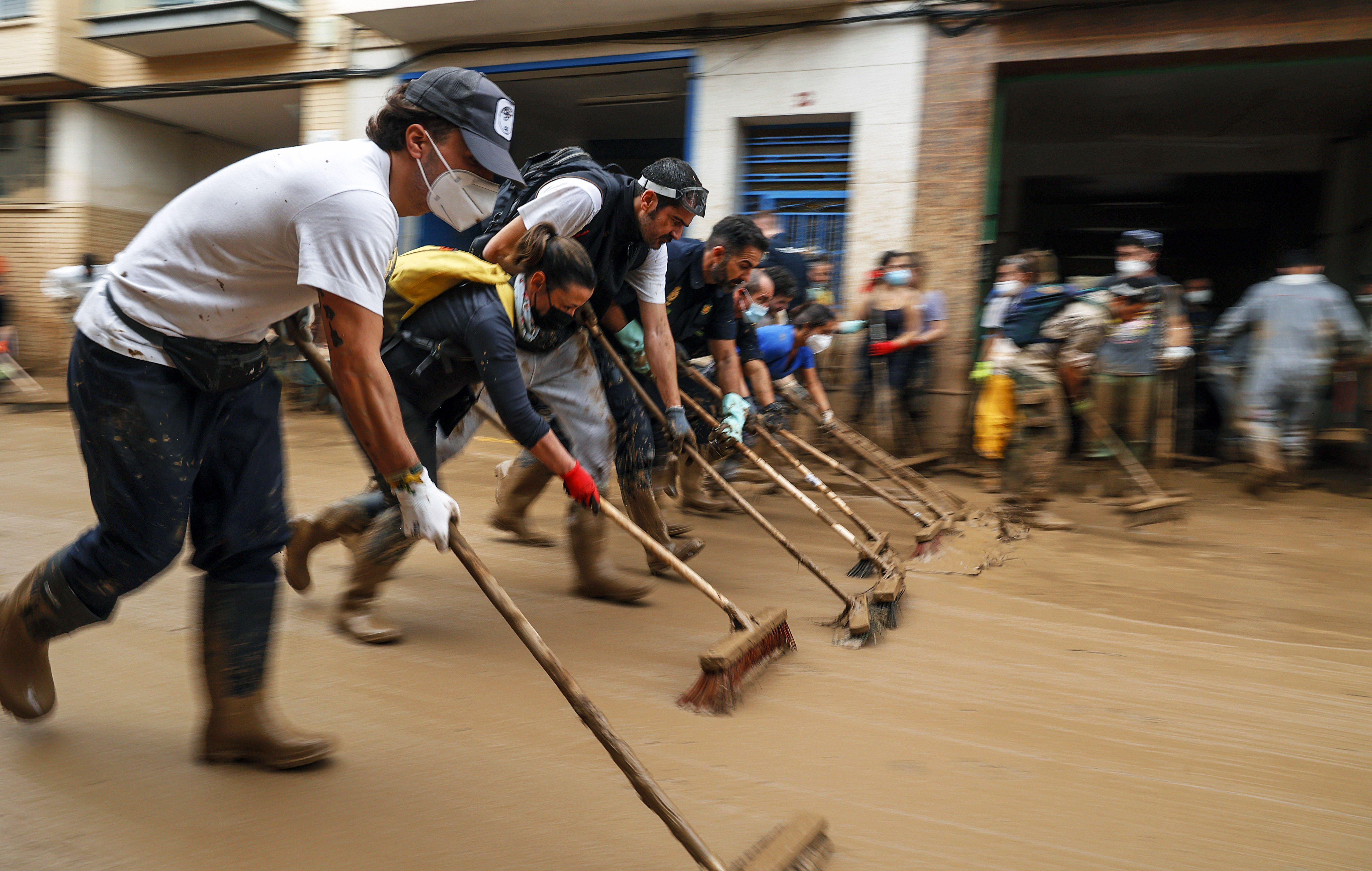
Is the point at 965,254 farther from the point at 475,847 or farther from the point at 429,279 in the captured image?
the point at 475,847

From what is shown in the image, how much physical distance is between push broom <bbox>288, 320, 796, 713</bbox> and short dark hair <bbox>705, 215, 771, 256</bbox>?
1.43 meters

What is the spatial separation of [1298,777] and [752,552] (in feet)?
8.05

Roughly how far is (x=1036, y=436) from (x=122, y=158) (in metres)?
11.5

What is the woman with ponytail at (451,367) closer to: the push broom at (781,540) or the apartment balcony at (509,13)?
the push broom at (781,540)

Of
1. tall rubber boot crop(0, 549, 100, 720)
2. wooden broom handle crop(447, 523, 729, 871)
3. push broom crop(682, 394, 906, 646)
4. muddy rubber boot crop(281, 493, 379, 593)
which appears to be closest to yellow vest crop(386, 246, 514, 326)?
muddy rubber boot crop(281, 493, 379, 593)

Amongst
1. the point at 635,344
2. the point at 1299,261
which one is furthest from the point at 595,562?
the point at 1299,261

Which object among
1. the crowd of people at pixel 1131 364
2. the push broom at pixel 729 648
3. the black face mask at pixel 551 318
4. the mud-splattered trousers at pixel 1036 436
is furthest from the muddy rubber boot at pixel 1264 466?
the black face mask at pixel 551 318

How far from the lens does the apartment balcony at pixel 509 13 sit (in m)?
7.71

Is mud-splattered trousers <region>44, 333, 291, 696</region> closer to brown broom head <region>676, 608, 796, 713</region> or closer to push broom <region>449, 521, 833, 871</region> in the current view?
push broom <region>449, 521, 833, 871</region>

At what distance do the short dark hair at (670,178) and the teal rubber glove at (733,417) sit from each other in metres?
1.08

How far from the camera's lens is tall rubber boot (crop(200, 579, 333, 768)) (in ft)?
6.49

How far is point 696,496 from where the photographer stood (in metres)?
5.20

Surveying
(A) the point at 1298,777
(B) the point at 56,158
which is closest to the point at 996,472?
(A) the point at 1298,777

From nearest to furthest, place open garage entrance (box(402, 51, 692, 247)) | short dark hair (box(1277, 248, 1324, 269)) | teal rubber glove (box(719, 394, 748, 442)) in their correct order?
1. teal rubber glove (box(719, 394, 748, 442))
2. short dark hair (box(1277, 248, 1324, 269))
3. open garage entrance (box(402, 51, 692, 247))
